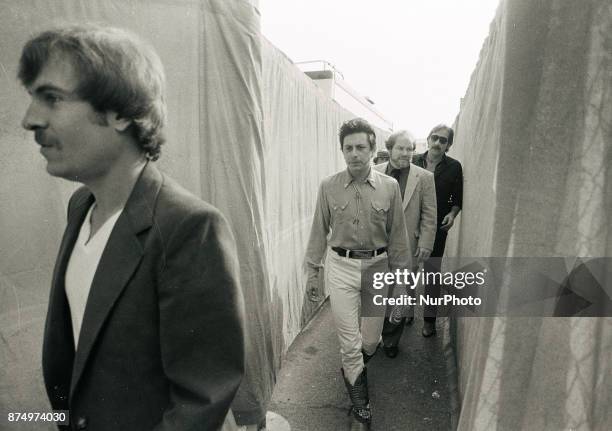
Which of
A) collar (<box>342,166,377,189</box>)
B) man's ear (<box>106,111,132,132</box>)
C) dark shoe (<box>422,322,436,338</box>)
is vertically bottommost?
dark shoe (<box>422,322,436,338</box>)

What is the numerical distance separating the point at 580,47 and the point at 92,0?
1.96 m

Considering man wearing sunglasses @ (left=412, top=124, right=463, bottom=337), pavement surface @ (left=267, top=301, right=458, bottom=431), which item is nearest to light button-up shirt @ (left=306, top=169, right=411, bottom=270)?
pavement surface @ (left=267, top=301, right=458, bottom=431)

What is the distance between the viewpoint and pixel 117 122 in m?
1.08

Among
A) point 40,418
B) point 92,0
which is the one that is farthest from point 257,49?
point 40,418

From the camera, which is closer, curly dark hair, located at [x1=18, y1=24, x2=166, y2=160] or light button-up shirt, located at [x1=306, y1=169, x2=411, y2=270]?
curly dark hair, located at [x1=18, y1=24, x2=166, y2=160]

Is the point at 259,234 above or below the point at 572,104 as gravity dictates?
below

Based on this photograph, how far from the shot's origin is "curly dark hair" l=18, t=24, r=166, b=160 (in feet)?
3.34

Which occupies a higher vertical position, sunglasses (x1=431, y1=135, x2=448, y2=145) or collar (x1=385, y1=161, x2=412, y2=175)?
sunglasses (x1=431, y1=135, x2=448, y2=145)

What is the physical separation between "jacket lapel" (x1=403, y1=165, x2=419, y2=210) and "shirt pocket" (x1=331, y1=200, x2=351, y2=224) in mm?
1050

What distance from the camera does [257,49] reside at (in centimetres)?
243

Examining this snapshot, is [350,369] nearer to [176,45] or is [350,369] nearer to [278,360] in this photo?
[278,360]

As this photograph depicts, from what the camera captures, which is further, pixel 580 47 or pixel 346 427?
pixel 346 427

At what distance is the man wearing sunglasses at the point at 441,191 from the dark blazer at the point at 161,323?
369 centimetres

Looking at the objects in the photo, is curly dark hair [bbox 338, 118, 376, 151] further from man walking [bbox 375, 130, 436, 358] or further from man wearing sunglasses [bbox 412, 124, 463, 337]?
man wearing sunglasses [bbox 412, 124, 463, 337]
